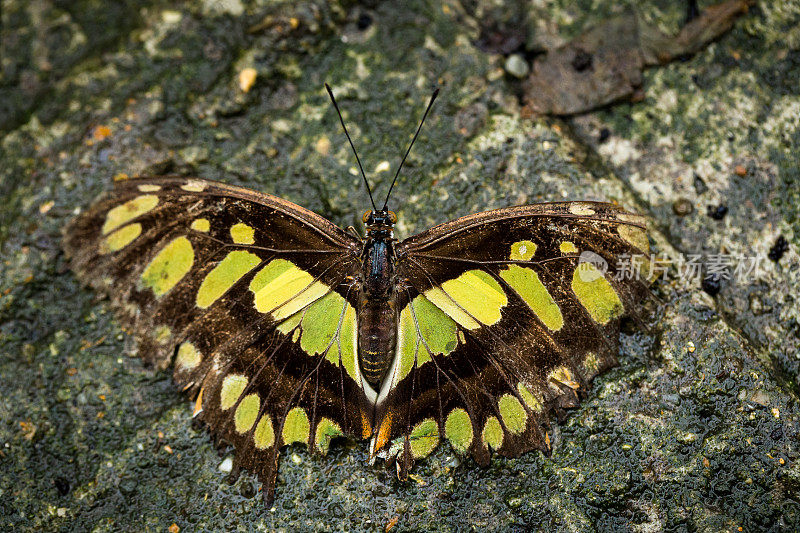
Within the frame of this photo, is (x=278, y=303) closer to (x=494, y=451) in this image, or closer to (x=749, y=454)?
(x=494, y=451)

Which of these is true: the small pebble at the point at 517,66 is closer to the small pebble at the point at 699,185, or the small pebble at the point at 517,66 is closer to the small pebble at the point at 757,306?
the small pebble at the point at 699,185

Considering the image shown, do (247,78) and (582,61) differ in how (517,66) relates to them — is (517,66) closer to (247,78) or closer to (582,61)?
(582,61)

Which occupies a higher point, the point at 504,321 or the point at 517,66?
the point at 517,66

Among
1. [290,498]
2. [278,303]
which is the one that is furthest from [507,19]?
[290,498]

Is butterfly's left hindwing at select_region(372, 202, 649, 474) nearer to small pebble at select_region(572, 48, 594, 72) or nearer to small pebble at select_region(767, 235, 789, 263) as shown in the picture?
small pebble at select_region(767, 235, 789, 263)

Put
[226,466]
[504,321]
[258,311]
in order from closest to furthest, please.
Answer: [504,321] → [258,311] → [226,466]

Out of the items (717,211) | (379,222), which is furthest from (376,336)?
(717,211)
